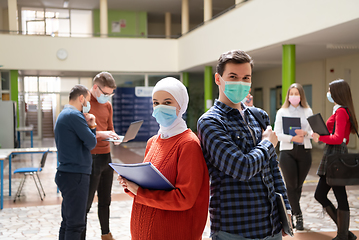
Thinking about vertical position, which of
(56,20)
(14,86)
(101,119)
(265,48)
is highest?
(56,20)

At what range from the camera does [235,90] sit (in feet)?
6.08

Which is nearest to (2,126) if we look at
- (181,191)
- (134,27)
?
(134,27)

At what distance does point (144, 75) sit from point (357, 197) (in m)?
11.7

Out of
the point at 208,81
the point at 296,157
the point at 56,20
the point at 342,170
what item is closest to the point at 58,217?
the point at 296,157

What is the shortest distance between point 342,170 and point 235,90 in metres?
2.40

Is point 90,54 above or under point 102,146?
above

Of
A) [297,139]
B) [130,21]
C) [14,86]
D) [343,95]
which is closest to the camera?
[343,95]

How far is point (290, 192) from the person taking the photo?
14.3ft

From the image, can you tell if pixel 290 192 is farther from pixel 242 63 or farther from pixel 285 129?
pixel 242 63

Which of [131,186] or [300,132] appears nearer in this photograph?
[131,186]

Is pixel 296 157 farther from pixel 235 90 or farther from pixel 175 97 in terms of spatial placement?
pixel 175 97

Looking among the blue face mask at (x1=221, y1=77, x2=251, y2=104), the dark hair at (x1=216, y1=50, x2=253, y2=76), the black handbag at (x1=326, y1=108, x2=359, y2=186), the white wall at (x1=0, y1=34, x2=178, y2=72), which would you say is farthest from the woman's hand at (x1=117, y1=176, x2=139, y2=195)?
the white wall at (x1=0, y1=34, x2=178, y2=72)

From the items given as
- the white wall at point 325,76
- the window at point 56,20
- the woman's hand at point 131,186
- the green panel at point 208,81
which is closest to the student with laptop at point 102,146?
the woman's hand at point 131,186

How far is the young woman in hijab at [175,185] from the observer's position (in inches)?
65.5
